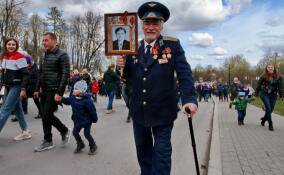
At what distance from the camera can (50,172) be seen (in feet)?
10.8

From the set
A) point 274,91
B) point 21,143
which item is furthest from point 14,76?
point 274,91

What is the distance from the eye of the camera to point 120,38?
2.52m

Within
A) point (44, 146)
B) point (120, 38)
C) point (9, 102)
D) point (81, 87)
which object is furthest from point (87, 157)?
point (120, 38)

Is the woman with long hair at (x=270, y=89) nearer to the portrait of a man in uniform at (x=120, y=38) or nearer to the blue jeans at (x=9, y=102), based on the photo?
the portrait of a man in uniform at (x=120, y=38)

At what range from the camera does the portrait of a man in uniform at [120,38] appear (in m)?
2.51

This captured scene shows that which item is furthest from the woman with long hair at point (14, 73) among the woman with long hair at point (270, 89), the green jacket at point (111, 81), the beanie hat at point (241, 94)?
the beanie hat at point (241, 94)

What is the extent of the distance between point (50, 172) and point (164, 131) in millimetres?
1935

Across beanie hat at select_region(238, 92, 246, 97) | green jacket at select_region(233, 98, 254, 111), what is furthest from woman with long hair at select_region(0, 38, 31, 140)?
beanie hat at select_region(238, 92, 246, 97)

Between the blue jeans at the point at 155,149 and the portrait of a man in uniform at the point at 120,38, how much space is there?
895 mm

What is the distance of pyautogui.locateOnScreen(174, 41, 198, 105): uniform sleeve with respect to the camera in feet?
7.79

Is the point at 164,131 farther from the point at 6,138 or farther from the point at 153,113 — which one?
the point at 6,138

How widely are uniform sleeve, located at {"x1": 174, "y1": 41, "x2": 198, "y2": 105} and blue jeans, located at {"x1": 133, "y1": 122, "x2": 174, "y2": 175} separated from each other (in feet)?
1.22

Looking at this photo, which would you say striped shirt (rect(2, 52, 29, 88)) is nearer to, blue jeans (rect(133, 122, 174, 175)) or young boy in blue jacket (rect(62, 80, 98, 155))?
young boy in blue jacket (rect(62, 80, 98, 155))

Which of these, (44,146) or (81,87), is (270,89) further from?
(44,146)
